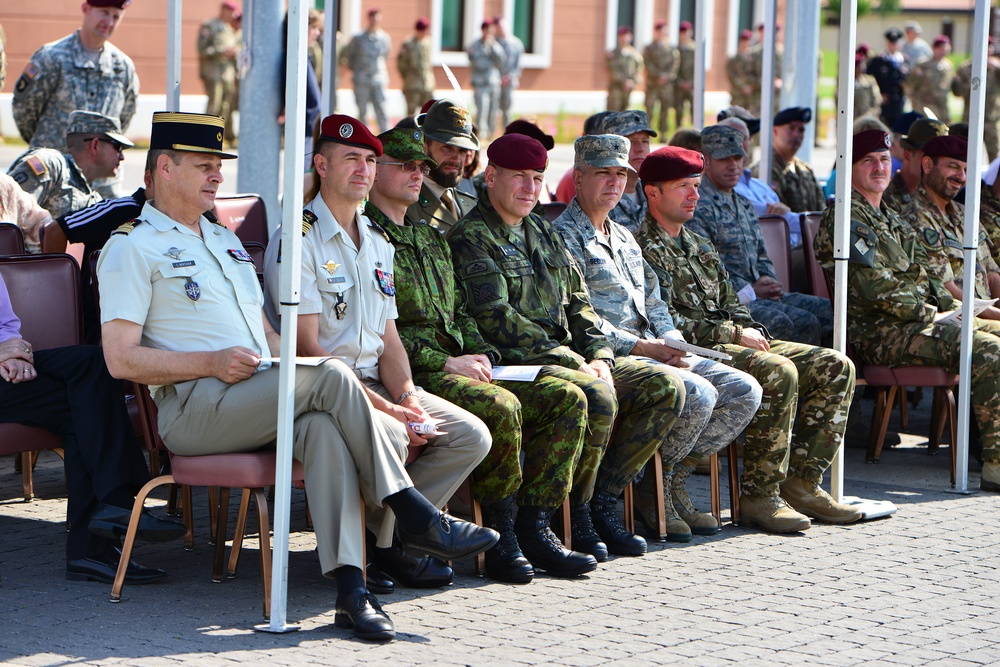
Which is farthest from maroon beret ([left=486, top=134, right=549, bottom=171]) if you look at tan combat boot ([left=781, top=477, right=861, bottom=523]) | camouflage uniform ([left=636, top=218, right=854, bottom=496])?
tan combat boot ([left=781, top=477, right=861, bottom=523])

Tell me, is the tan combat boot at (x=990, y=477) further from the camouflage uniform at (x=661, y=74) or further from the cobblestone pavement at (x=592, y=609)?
the camouflage uniform at (x=661, y=74)

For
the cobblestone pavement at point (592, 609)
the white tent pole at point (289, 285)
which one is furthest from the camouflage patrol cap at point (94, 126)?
the white tent pole at point (289, 285)

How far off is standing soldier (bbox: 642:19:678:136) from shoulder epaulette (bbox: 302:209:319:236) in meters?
20.5

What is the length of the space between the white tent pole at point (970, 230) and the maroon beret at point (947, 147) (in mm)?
788

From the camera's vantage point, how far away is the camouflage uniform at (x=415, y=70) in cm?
2242

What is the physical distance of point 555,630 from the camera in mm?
4465

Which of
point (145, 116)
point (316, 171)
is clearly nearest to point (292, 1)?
point (316, 171)

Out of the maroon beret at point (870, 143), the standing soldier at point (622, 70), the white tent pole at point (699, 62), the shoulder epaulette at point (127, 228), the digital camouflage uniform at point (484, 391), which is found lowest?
the digital camouflage uniform at point (484, 391)

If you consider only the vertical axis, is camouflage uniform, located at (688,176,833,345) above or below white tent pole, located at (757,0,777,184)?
below

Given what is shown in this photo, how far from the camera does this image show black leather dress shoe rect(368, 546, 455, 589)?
4.90 m

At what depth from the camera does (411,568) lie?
16.1ft

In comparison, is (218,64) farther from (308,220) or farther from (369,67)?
→ (308,220)

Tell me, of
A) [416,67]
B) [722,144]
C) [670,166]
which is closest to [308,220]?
[670,166]

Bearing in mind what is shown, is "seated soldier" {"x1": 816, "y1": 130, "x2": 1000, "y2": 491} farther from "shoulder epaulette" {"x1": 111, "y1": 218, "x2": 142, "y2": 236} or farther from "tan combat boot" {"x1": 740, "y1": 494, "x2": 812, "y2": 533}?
"shoulder epaulette" {"x1": 111, "y1": 218, "x2": 142, "y2": 236}
